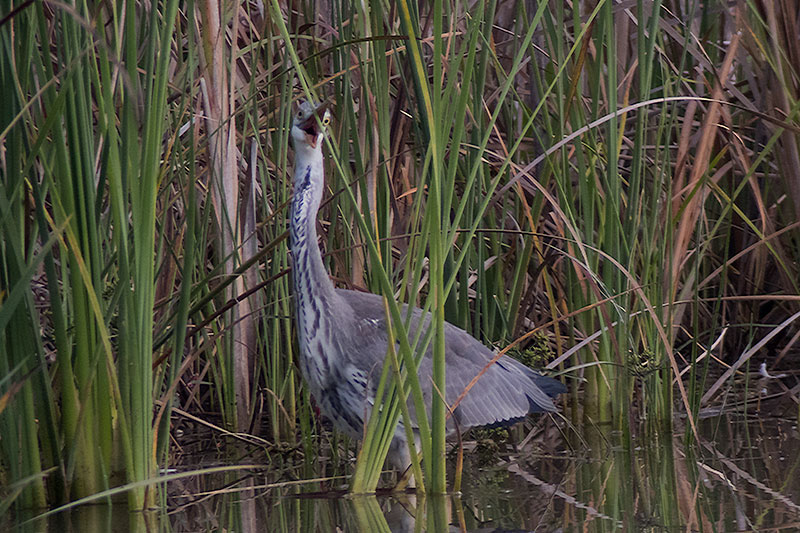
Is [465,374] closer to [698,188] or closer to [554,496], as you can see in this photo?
[554,496]

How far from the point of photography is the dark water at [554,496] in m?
2.34

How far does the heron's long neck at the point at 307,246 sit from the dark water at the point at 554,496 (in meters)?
0.47

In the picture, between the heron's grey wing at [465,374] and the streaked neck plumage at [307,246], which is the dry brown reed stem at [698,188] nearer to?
the heron's grey wing at [465,374]

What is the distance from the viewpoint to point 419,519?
2.42 metres

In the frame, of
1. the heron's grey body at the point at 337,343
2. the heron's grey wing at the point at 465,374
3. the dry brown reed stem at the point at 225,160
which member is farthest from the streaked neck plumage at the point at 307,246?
the dry brown reed stem at the point at 225,160

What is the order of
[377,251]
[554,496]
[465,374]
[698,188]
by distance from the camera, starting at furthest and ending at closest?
1. [698,188]
2. [465,374]
3. [554,496]
4. [377,251]

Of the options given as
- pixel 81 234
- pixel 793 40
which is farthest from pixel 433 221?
pixel 793 40

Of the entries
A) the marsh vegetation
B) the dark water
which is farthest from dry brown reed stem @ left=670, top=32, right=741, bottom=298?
the dark water

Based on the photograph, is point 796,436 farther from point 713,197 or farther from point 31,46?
point 31,46

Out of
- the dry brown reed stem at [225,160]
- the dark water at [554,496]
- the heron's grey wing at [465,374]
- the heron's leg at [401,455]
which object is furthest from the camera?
the dry brown reed stem at [225,160]

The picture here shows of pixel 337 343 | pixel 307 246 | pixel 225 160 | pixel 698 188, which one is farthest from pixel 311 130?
pixel 698 188

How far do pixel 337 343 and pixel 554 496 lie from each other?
0.80m

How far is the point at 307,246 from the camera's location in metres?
3.12

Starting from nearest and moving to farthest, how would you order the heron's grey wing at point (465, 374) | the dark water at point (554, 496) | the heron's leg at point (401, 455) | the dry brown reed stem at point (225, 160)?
the dark water at point (554, 496) → the heron's leg at point (401, 455) → the heron's grey wing at point (465, 374) → the dry brown reed stem at point (225, 160)
